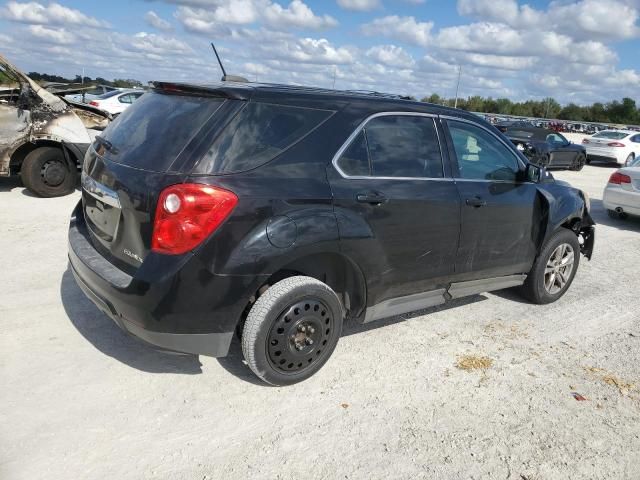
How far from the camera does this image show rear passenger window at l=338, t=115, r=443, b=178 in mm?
3479

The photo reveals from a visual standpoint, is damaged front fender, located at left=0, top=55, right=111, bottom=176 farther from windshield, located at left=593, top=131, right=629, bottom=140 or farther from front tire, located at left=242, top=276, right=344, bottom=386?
windshield, located at left=593, top=131, right=629, bottom=140

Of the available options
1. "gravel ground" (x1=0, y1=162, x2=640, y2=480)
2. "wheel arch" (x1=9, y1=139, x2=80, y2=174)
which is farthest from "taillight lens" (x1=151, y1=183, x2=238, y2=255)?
"wheel arch" (x1=9, y1=139, x2=80, y2=174)

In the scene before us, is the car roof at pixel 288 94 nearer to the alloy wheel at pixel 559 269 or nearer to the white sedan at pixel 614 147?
the alloy wheel at pixel 559 269

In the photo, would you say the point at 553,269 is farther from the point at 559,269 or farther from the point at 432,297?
the point at 432,297

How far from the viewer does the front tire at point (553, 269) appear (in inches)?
194

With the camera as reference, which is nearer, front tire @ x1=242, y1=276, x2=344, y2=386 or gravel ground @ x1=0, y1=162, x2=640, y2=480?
gravel ground @ x1=0, y1=162, x2=640, y2=480

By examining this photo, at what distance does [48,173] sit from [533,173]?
7.06 metres

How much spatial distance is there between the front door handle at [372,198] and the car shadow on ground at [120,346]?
1515mm

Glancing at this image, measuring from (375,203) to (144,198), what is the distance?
1.42 meters

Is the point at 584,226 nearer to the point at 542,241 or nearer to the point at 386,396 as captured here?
the point at 542,241

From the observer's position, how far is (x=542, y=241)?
485cm

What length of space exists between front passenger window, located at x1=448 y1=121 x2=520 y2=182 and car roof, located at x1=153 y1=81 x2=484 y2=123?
216 millimetres

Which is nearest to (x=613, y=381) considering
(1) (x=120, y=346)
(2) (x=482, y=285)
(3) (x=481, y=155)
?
(2) (x=482, y=285)

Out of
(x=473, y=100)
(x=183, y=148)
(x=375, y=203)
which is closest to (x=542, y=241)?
(x=375, y=203)
